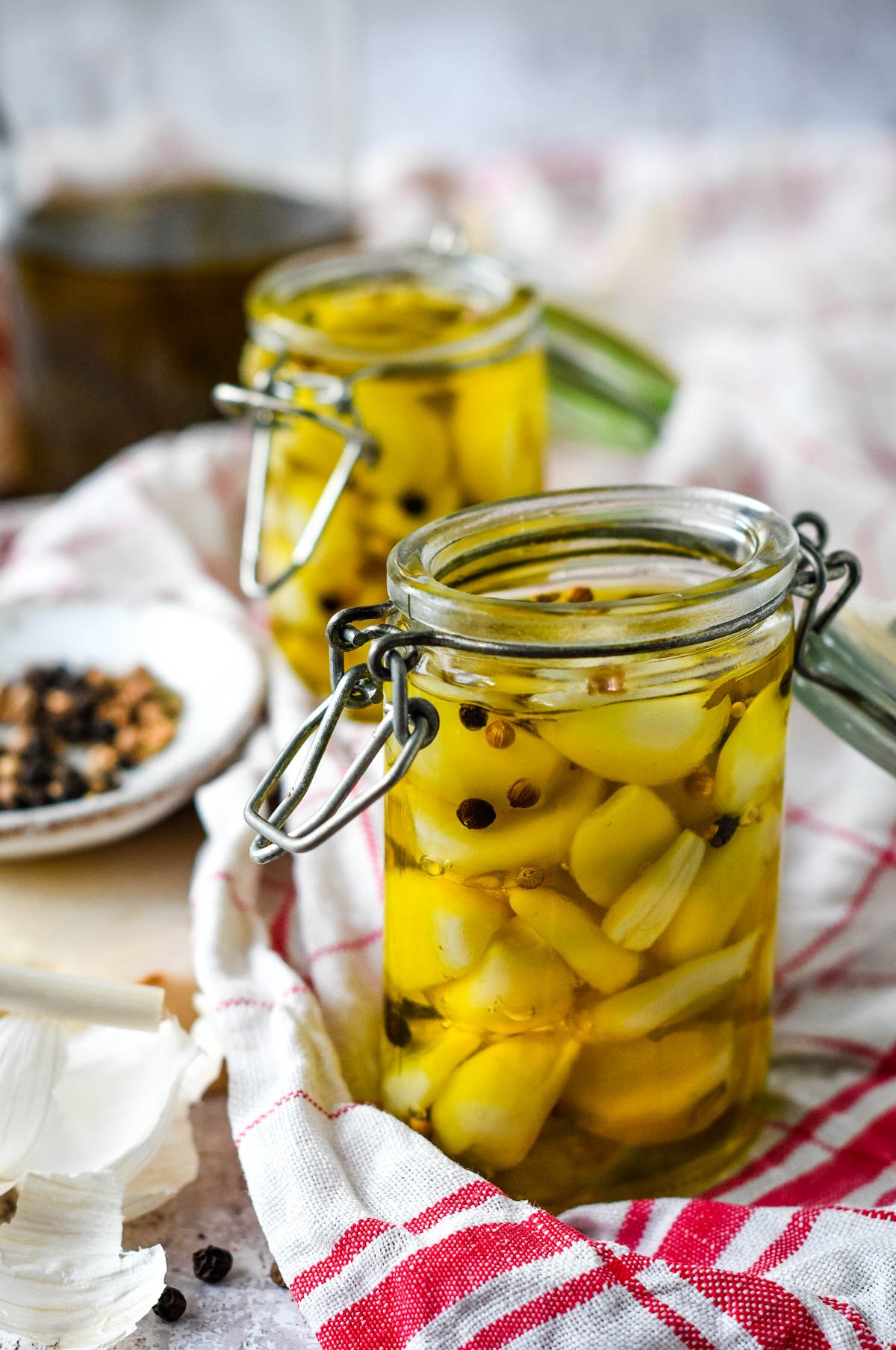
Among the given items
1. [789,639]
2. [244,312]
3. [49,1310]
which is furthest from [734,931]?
[244,312]

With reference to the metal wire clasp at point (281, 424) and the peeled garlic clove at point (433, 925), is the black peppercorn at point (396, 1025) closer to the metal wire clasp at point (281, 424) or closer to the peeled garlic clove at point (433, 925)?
the peeled garlic clove at point (433, 925)

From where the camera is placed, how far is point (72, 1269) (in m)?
0.40

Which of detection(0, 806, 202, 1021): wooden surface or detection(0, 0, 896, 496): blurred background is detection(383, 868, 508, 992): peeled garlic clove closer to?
detection(0, 806, 202, 1021): wooden surface

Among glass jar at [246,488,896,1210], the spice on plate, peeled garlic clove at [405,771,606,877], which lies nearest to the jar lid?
glass jar at [246,488,896,1210]

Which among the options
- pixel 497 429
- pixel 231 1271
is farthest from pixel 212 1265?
pixel 497 429

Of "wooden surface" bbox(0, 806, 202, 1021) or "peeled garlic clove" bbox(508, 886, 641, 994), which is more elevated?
"peeled garlic clove" bbox(508, 886, 641, 994)

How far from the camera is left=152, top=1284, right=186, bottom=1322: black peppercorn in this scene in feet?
1.28

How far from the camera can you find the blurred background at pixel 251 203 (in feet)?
3.00

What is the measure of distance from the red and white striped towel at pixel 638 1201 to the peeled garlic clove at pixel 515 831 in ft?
0.30

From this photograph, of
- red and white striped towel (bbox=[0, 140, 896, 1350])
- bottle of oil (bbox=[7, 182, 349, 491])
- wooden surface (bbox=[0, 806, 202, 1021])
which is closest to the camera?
red and white striped towel (bbox=[0, 140, 896, 1350])

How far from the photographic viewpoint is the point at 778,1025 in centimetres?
51

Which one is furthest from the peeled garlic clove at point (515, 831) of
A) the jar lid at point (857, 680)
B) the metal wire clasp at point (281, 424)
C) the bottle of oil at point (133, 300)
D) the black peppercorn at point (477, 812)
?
the bottle of oil at point (133, 300)

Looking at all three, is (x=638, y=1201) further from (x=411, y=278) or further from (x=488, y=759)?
(x=411, y=278)

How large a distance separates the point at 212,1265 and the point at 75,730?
31 cm
